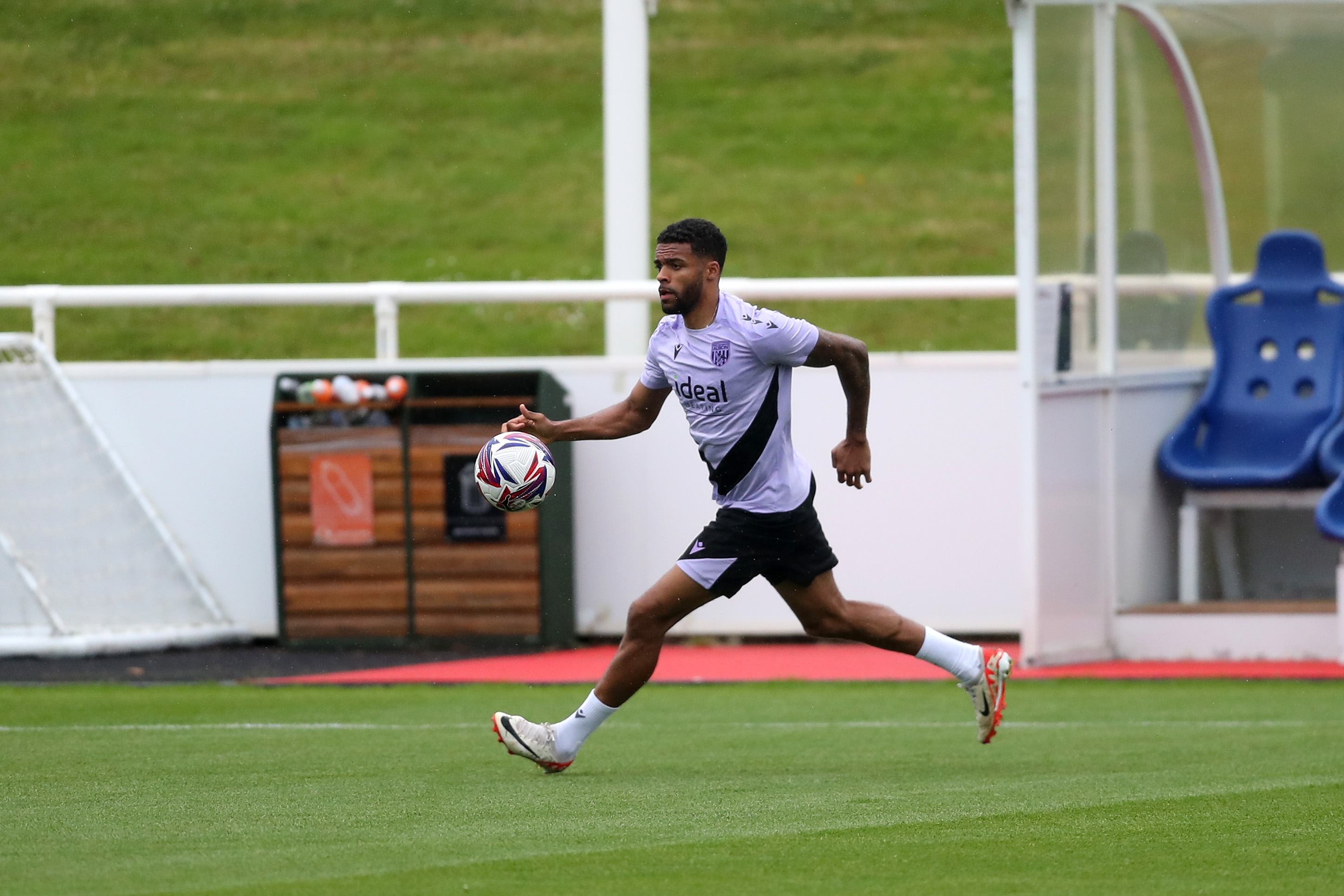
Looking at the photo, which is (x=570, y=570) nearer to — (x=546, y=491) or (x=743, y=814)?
(x=546, y=491)

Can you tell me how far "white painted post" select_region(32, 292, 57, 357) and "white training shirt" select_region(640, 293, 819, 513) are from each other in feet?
23.2

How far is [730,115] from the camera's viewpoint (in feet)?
106

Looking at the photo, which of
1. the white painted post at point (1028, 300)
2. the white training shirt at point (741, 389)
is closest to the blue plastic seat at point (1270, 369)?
the white painted post at point (1028, 300)

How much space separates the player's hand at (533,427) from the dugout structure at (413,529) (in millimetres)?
5409

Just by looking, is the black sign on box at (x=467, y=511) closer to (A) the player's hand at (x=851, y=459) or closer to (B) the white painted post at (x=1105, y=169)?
(B) the white painted post at (x=1105, y=169)

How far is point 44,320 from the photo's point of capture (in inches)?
549

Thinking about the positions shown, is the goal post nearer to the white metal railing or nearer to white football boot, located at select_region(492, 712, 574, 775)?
the white metal railing

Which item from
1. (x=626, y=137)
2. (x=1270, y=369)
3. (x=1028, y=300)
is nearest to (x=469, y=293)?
(x=626, y=137)

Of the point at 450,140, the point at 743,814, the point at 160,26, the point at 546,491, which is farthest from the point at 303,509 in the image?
the point at 160,26

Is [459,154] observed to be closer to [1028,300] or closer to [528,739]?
[1028,300]

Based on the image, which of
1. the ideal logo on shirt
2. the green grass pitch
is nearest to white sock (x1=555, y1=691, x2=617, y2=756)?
the green grass pitch

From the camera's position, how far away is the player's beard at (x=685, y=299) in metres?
7.62

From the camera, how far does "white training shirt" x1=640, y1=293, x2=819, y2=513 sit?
7711 mm

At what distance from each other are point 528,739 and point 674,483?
19.8ft
